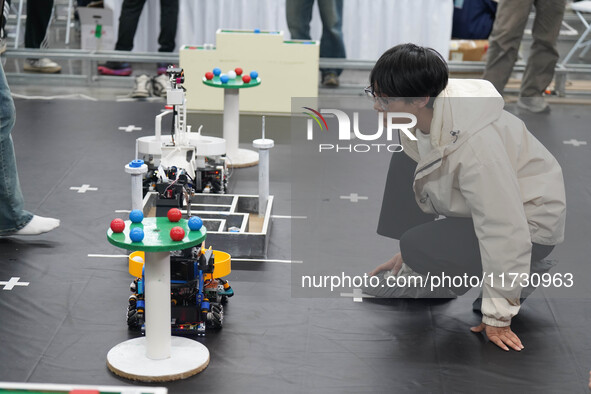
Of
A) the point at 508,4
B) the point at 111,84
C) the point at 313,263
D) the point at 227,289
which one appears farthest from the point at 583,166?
the point at 111,84

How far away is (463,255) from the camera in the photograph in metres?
3.05

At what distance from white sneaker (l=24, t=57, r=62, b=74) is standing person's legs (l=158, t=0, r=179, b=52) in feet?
2.81

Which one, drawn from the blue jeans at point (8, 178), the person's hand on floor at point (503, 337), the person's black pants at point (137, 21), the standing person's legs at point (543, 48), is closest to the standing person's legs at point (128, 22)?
the person's black pants at point (137, 21)

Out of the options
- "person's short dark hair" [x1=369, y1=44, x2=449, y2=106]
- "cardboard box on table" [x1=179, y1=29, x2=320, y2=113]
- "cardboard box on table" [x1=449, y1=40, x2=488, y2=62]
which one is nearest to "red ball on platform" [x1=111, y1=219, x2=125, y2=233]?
"person's short dark hair" [x1=369, y1=44, x2=449, y2=106]

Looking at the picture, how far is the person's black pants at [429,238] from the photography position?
3.04 metres

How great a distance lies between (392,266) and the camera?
3.37 meters

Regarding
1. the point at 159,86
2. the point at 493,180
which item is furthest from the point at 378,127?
the point at 159,86

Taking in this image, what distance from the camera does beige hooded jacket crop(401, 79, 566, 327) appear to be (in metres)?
2.78

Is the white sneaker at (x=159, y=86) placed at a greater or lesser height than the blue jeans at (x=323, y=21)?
lesser

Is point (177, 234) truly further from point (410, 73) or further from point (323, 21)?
point (323, 21)

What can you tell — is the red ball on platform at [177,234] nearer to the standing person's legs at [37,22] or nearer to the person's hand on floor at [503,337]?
the person's hand on floor at [503,337]

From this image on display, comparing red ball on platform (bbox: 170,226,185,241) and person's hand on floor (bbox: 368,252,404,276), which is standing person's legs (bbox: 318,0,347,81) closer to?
person's hand on floor (bbox: 368,252,404,276)

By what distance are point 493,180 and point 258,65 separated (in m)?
3.53

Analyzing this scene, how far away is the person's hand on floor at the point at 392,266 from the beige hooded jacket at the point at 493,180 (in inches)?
16.5
